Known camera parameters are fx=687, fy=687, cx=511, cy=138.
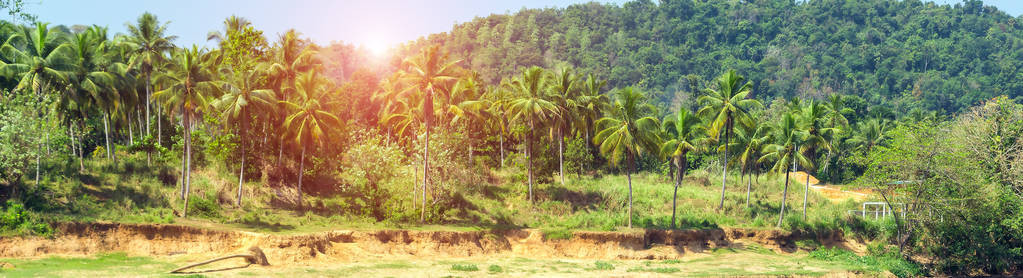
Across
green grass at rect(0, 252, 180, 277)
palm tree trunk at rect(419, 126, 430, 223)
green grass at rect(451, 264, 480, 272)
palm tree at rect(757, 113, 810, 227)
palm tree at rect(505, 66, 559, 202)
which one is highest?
palm tree at rect(505, 66, 559, 202)

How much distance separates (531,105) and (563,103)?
708 cm

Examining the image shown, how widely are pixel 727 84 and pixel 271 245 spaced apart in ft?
114

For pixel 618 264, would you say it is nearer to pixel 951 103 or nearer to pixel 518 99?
pixel 518 99

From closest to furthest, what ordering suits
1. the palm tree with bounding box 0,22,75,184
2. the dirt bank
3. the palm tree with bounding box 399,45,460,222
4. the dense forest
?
the dirt bank, the dense forest, the palm tree with bounding box 0,22,75,184, the palm tree with bounding box 399,45,460,222

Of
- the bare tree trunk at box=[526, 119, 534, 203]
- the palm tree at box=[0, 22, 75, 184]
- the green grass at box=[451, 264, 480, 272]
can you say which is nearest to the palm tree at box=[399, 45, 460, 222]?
the green grass at box=[451, 264, 480, 272]

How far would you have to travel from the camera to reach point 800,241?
168ft

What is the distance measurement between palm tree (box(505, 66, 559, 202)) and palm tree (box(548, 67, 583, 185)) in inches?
48.5

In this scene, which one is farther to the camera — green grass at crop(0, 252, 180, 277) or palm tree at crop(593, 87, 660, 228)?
palm tree at crop(593, 87, 660, 228)

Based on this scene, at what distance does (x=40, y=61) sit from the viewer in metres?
41.9

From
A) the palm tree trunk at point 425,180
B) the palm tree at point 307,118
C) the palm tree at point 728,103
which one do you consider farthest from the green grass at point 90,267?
the palm tree at point 728,103

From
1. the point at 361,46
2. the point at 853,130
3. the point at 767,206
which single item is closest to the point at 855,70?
the point at 853,130

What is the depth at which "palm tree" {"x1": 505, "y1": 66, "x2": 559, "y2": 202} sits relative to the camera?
52062 mm

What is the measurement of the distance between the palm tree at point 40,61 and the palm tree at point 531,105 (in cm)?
3002

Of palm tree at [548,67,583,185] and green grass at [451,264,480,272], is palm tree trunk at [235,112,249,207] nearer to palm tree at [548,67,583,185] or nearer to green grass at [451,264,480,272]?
green grass at [451,264,480,272]
